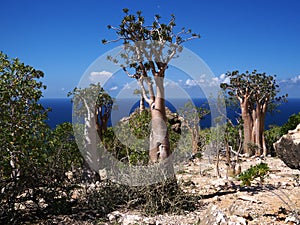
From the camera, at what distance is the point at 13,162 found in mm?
5863

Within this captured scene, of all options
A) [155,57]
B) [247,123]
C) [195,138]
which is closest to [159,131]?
[155,57]

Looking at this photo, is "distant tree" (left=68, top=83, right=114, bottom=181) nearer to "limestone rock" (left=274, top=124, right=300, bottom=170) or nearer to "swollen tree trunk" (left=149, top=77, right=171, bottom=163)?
"swollen tree trunk" (left=149, top=77, right=171, bottom=163)

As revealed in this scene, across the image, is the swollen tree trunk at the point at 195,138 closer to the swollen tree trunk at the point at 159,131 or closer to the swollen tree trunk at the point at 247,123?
the swollen tree trunk at the point at 247,123

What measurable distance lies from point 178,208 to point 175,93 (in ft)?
8.33

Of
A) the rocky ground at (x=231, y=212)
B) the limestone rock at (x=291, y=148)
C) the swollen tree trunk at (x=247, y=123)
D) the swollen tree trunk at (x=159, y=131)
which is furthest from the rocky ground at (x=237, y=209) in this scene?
the swollen tree trunk at (x=247, y=123)

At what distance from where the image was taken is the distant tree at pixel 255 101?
18094 mm

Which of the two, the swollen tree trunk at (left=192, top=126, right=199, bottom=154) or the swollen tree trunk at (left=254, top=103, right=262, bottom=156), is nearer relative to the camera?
the swollen tree trunk at (left=192, top=126, right=199, bottom=154)

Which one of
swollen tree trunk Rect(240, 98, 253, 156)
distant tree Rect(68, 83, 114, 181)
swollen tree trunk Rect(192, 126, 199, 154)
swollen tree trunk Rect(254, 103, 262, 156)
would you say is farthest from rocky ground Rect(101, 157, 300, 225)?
swollen tree trunk Rect(240, 98, 253, 156)

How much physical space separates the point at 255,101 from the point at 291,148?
13826 mm

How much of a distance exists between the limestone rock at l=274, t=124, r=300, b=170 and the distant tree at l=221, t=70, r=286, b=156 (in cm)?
1288

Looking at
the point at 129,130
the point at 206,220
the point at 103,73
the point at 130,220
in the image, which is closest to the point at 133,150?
the point at 129,130

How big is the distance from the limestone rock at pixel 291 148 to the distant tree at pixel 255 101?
507 inches

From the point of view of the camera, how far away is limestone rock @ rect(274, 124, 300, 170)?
5.18 meters

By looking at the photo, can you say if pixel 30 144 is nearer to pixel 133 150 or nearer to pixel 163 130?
pixel 163 130
